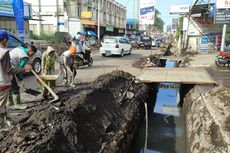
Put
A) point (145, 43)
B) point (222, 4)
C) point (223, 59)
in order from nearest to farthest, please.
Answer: point (223, 59)
point (222, 4)
point (145, 43)

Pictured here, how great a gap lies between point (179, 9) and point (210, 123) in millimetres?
25541

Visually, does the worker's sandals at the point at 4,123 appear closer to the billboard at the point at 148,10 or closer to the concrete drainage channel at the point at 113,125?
the concrete drainage channel at the point at 113,125

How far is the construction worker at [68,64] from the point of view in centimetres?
902

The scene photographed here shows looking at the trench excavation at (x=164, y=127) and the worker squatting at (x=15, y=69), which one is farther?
the trench excavation at (x=164, y=127)

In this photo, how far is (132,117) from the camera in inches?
264

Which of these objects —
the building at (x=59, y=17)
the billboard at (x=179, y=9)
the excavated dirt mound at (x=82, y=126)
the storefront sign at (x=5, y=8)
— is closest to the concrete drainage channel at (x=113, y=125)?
the excavated dirt mound at (x=82, y=126)

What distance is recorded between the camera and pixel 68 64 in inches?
359

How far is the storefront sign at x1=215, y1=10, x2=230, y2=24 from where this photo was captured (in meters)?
20.1

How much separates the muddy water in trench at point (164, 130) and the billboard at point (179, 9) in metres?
19.6

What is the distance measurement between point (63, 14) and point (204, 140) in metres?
36.6

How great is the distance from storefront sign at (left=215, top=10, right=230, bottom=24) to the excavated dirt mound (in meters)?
15.5

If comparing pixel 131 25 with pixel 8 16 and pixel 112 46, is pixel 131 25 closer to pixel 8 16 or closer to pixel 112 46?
pixel 8 16

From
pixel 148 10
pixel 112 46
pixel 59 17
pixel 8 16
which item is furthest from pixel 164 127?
pixel 148 10

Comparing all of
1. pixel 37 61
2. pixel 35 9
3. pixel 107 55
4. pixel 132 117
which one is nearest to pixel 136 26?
pixel 35 9
